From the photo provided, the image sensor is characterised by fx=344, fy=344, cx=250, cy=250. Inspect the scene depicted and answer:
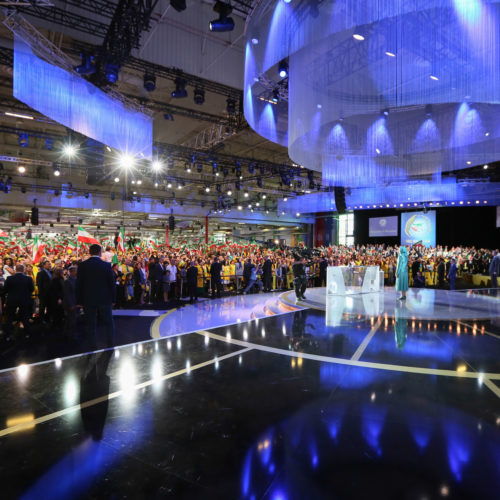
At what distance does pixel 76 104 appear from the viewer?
8461mm

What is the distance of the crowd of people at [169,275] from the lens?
6980mm

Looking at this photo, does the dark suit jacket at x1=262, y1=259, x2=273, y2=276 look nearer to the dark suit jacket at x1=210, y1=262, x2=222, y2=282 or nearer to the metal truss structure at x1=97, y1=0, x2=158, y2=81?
the dark suit jacket at x1=210, y1=262, x2=222, y2=282

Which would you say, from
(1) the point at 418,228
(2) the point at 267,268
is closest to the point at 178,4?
(2) the point at 267,268

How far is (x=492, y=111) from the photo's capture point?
11.8 m

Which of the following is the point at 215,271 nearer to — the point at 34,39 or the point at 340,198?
the point at 34,39

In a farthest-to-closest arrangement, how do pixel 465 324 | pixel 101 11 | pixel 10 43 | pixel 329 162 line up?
pixel 329 162
pixel 10 43
pixel 101 11
pixel 465 324

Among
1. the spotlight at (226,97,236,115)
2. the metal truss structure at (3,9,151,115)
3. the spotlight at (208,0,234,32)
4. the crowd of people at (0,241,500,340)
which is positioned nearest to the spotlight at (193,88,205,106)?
the spotlight at (226,97,236,115)

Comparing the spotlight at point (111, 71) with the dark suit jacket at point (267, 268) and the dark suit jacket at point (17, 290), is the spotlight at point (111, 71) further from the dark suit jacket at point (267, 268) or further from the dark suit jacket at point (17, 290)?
the dark suit jacket at point (267, 268)

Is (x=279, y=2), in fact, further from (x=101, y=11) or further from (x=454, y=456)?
(x=454, y=456)

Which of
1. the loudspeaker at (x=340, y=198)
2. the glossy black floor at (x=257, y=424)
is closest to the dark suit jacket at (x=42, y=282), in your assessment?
the glossy black floor at (x=257, y=424)

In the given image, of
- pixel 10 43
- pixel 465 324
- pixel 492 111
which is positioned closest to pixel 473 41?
pixel 492 111

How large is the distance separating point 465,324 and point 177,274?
931cm

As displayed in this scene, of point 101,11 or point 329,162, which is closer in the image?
point 101,11

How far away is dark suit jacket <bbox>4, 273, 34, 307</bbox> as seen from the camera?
21.8 ft
